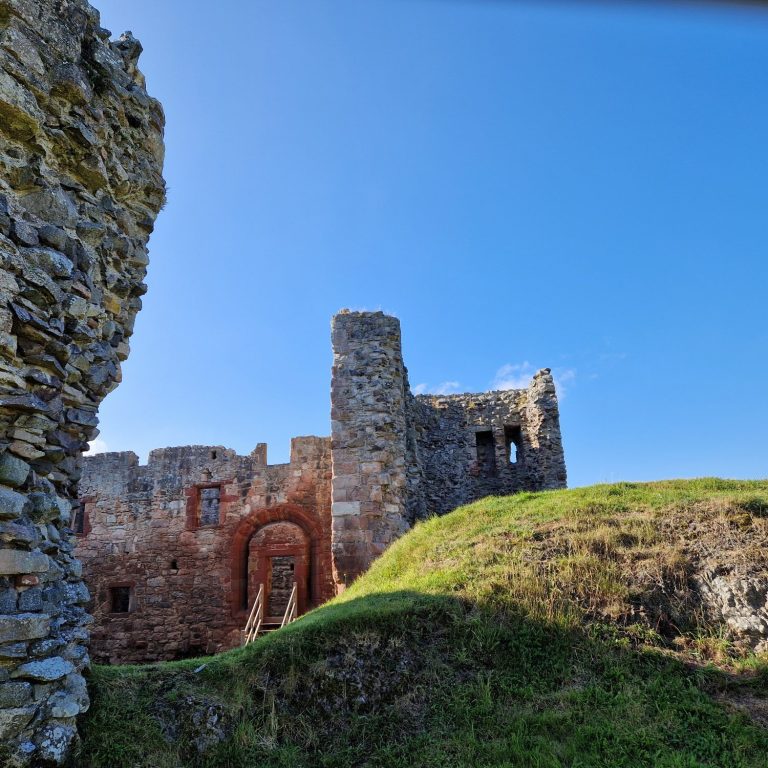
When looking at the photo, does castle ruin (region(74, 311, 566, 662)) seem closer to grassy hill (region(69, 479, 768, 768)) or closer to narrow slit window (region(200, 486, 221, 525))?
narrow slit window (region(200, 486, 221, 525))

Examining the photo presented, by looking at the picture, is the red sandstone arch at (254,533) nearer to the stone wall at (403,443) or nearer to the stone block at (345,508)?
the stone wall at (403,443)

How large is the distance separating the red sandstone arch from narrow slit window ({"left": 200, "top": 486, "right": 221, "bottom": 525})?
0.96 m

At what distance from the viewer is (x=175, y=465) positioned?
15820 mm

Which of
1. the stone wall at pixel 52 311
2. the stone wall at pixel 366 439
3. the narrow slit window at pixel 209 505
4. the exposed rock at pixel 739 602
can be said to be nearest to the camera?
the stone wall at pixel 52 311

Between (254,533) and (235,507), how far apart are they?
814 millimetres

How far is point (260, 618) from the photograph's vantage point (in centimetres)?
1366

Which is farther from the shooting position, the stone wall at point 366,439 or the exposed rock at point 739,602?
the stone wall at point 366,439

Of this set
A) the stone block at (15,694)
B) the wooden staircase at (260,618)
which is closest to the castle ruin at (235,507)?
the wooden staircase at (260,618)

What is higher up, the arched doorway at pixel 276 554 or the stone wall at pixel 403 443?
the stone wall at pixel 403 443

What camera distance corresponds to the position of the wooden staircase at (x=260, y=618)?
43.1 ft

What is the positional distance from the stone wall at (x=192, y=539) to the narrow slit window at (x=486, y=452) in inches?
157

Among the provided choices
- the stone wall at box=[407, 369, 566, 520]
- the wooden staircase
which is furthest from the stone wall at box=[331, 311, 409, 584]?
the wooden staircase

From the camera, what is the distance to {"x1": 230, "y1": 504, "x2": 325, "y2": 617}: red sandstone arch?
14.2 metres

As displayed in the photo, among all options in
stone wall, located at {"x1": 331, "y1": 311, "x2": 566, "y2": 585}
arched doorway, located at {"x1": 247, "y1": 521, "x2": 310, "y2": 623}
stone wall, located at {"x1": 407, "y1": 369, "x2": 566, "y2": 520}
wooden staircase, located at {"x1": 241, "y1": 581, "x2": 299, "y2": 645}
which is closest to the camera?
stone wall, located at {"x1": 331, "y1": 311, "x2": 566, "y2": 585}
